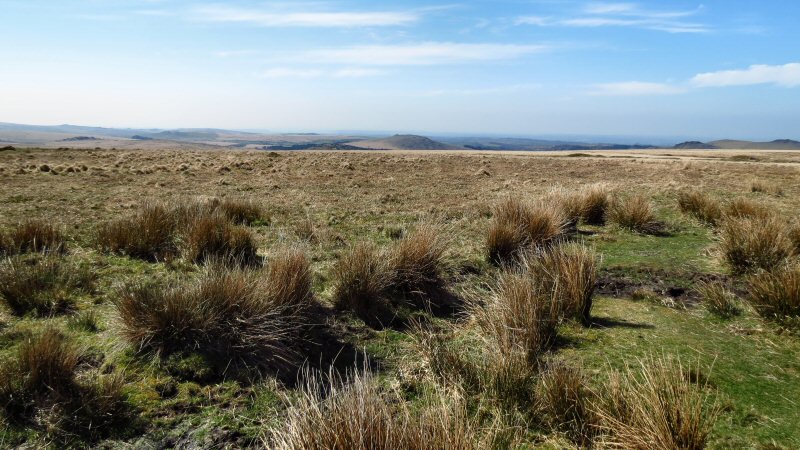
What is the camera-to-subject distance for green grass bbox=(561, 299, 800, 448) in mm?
3562

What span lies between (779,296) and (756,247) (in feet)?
7.76

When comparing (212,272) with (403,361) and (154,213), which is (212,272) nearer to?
(403,361)

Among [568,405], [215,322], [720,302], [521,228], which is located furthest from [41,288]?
[720,302]

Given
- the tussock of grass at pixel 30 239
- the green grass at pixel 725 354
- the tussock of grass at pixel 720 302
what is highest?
the tussock of grass at pixel 30 239

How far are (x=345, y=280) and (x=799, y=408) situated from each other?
4756mm

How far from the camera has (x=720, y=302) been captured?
5977mm

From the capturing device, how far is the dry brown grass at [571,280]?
5.68m

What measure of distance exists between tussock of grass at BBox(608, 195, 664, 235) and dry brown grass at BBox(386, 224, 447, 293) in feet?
19.4

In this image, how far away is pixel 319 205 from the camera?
1491 centimetres

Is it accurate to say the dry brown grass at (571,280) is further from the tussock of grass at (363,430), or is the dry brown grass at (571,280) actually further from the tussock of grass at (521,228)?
the tussock of grass at (363,430)

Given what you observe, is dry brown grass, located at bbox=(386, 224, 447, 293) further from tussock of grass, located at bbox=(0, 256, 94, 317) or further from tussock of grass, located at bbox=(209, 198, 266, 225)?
tussock of grass, located at bbox=(209, 198, 266, 225)

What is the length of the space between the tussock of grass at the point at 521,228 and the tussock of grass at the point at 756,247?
9.13 ft

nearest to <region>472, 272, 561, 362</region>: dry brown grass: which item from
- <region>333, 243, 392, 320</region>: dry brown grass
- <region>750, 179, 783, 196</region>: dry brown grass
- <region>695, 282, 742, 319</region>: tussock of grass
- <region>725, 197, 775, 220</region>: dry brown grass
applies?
<region>333, 243, 392, 320</region>: dry brown grass

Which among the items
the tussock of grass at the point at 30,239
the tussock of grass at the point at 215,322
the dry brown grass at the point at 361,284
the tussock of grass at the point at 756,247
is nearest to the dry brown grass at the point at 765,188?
the tussock of grass at the point at 756,247
